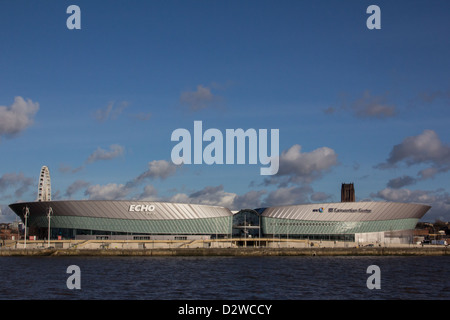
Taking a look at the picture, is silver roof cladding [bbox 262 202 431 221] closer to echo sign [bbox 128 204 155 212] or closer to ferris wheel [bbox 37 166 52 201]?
echo sign [bbox 128 204 155 212]

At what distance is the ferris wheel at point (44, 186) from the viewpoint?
142 meters

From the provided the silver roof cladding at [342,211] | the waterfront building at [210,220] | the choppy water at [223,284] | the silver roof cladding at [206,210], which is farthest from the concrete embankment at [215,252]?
the choppy water at [223,284]

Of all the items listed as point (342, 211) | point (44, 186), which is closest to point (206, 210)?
point (342, 211)

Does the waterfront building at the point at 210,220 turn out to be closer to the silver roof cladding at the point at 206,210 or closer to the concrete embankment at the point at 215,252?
the silver roof cladding at the point at 206,210

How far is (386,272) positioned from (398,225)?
290 feet

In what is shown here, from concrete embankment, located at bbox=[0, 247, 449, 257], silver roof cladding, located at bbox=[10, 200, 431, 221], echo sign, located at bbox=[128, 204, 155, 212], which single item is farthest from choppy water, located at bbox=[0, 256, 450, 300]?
echo sign, located at bbox=[128, 204, 155, 212]

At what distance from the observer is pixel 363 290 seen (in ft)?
162

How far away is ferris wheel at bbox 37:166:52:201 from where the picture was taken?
14150 cm

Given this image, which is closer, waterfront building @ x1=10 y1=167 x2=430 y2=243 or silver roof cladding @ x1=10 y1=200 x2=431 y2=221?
silver roof cladding @ x1=10 y1=200 x2=431 y2=221

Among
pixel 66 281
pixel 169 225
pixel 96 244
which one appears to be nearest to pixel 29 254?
pixel 96 244

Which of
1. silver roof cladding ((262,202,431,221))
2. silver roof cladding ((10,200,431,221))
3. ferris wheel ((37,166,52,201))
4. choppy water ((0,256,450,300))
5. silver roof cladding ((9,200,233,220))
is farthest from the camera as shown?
silver roof cladding ((262,202,431,221))

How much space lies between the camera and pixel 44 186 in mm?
142750

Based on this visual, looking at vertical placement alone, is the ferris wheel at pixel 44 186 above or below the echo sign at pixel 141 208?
above
